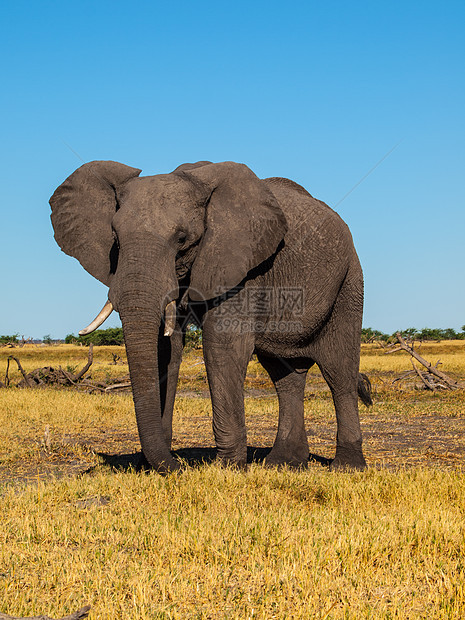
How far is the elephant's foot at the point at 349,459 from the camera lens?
311 inches

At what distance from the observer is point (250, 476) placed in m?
6.15

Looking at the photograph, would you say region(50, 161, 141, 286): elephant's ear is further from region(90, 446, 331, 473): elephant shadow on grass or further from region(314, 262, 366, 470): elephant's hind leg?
region(314, 262, 366, 470): elephant's hind leg

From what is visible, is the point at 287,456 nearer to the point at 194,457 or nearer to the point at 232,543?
the point at 194,457

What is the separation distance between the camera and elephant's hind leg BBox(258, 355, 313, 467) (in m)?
8.20

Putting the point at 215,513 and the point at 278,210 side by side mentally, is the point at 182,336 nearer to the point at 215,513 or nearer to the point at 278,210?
the point at 278,210

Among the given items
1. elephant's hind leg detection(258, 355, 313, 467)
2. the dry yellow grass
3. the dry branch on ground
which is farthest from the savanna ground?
the dry branch on ground

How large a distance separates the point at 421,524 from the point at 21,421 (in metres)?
9.24

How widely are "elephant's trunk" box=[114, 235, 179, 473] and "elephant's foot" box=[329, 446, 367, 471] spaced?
2884mm

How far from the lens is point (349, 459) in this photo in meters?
7.94

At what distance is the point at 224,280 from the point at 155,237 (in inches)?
36.4

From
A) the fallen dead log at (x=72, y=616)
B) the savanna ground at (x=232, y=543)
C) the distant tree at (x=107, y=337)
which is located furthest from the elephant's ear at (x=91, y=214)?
the distant tree at (x=107, y=337)

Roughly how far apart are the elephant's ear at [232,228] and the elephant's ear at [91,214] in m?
1.05

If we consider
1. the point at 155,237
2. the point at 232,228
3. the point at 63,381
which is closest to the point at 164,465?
the point at 155,237

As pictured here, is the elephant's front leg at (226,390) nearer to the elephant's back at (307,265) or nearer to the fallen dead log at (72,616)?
the elephant's back at (307,265)
